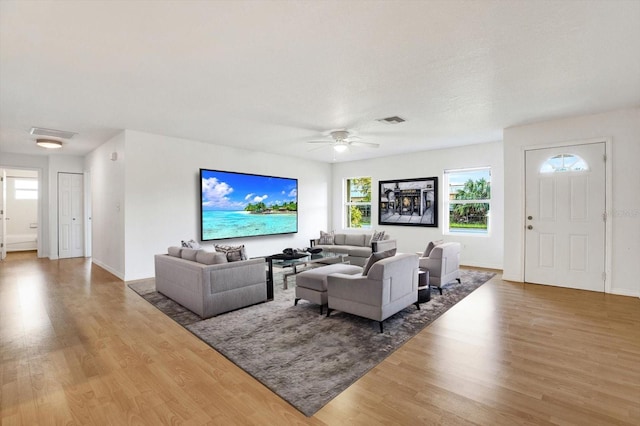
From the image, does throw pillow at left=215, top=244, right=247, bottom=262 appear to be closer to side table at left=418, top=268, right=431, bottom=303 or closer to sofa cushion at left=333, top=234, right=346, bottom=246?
side table at left=418, top=268, right=431, bottom=303

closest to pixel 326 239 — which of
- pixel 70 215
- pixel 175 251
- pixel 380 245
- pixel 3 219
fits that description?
pixel 380 245

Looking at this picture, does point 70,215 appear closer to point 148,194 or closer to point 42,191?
point 42,191

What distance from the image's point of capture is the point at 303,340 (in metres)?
2.92

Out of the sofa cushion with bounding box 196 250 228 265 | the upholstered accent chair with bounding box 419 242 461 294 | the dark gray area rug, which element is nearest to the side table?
the dark gray area rug

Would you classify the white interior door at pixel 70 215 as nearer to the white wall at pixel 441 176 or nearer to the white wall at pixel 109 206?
the white wall at pixel 109 206

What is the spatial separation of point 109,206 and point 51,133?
1.55 metres

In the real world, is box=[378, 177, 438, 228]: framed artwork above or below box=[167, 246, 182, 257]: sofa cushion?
above

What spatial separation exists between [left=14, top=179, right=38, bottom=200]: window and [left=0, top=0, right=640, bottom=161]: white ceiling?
5536 millimetres

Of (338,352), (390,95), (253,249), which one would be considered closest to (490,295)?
(338,352)

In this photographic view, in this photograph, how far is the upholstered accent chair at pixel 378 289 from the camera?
10.1ft

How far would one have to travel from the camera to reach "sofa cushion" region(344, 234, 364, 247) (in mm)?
7133

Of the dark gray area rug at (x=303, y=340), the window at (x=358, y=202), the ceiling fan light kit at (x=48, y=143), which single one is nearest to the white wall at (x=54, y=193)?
the ceiling fan light kit at (x=48, y=143)

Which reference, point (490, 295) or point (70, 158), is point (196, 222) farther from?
point (490, 295)

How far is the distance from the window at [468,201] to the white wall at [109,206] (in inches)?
264
